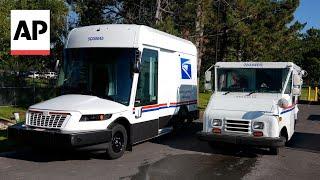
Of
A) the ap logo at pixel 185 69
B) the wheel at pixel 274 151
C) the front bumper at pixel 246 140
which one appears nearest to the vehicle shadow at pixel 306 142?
the wheel at pixel 274 151

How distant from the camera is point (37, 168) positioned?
9.59m

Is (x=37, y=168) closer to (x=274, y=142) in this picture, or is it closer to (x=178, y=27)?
(x=274, y=142)

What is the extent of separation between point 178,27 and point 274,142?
46.2 ft

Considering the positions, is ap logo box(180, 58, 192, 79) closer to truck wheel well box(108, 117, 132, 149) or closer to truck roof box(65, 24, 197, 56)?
truck roof box(65, 24, 197, 56)

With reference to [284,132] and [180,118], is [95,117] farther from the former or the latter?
[180,118]

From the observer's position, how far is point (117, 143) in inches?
421

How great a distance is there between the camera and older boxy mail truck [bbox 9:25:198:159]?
32.4ft

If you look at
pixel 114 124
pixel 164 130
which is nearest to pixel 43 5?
pixel 164 130

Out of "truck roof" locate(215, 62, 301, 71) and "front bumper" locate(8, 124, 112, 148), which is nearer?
"front bumper" locate(8, 124, 112, 148)

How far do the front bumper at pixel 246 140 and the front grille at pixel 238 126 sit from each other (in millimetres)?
181

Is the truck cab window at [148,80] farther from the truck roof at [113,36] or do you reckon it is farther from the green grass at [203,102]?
the green grass at [203,102]

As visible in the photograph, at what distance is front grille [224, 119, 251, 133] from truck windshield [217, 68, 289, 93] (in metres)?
1.36

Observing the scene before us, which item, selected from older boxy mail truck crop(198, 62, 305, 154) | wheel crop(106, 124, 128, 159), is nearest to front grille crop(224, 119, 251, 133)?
older boxy mail truck crop(198, 62, 305, 154)

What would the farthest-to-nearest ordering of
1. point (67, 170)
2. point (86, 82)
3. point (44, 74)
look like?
point (44, 74) < point (86, 82) < point (67, 170)
